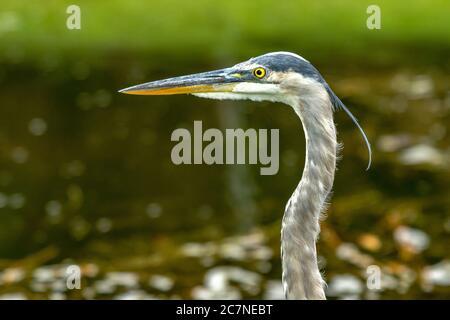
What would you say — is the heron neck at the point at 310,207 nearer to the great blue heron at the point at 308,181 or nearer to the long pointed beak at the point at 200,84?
the great blue heron at the point at 308,181

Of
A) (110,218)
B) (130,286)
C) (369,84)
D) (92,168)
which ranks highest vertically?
(369,84)

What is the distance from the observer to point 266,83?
3.81 meters

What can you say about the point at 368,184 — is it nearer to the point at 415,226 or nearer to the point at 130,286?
the point at 415,226

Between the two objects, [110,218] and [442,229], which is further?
[110,218]

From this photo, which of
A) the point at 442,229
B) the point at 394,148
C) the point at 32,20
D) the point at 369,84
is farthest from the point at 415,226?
the point at 32,20

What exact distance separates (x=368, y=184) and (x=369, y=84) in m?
3.45

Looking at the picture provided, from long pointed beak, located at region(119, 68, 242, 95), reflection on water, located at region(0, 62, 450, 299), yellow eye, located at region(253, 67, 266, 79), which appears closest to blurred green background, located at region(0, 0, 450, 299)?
reflection on water, located at region(0, 62, 450, 299)

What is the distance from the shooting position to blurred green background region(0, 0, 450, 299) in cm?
641

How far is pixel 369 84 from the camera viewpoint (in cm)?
1111

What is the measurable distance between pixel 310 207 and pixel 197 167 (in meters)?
5.30

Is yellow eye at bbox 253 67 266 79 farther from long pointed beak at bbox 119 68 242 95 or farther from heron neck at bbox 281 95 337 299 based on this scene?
heron neck at bbox 281 95 337 299

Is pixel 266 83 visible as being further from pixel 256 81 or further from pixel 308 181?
pixel 308 181

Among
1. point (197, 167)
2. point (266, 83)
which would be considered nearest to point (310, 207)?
point (266, 83)

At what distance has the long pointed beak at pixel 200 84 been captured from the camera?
3922 millimetres
